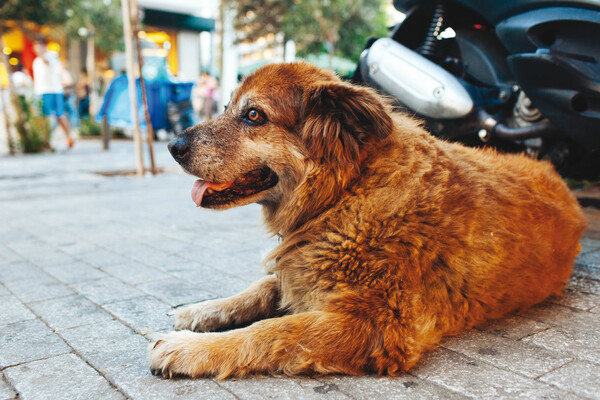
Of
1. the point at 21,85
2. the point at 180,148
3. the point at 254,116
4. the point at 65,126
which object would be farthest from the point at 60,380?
the point at 21,85

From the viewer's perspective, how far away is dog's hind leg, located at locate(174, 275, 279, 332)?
2.65 meters

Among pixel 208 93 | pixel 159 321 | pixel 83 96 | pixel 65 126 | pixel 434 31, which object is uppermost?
pixel 434 31

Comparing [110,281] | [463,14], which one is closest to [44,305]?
[110,281]

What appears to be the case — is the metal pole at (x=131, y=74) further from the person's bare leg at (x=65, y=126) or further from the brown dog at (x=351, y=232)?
the brown dog at (x=351, y=232)

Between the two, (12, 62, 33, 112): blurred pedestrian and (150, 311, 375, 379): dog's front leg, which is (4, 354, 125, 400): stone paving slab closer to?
(150, 311, 375, 379): dog's front leg

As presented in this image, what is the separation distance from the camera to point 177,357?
215 cm

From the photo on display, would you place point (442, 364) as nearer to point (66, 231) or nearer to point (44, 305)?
point (44, 305)

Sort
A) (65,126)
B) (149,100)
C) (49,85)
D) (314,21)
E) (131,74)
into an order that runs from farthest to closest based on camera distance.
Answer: (314,21)
(149,100)
(65,126)
(49,85)
(131,74)

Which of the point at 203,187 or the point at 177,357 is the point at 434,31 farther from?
the point at 177,357

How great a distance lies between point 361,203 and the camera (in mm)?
2434

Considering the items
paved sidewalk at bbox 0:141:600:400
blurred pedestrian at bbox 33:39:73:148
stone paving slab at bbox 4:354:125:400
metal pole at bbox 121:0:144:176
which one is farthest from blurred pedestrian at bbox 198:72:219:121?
stone paving slab at bbox 4:354:125:400

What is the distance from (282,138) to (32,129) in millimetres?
11364

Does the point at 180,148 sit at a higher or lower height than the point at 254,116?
lower

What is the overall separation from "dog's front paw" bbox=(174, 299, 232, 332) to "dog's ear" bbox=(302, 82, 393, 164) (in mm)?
948
